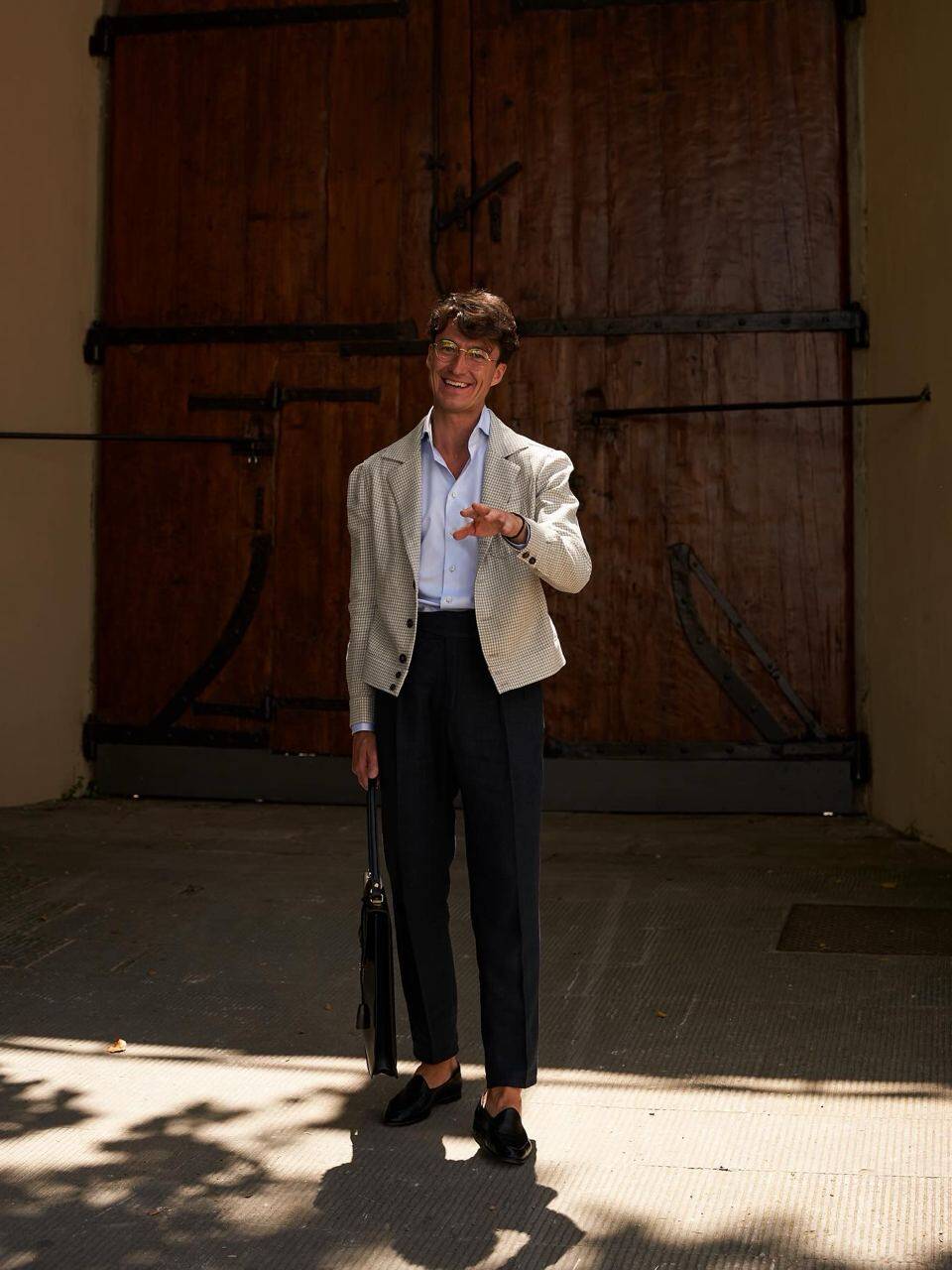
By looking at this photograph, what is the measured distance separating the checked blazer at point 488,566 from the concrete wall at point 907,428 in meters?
2.94

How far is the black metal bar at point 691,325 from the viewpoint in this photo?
6418 millimetres

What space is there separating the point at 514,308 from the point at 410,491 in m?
3.61

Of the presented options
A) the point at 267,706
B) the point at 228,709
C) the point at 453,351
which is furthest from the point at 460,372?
the point at 228,709

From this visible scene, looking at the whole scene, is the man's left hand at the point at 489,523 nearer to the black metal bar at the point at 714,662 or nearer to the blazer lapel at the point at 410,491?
the blazer lapel at the point at 410,491

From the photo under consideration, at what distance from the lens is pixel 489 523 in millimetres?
2900

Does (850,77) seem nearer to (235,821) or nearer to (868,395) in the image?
(868,395)

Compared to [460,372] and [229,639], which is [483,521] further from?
[229,639]

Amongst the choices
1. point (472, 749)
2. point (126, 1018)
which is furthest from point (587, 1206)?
point (126, 1018)

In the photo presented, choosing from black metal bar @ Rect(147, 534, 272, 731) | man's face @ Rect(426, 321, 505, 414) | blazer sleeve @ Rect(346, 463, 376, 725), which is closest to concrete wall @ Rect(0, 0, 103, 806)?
black metal bar @ Rect(147, 534, 272, 731)

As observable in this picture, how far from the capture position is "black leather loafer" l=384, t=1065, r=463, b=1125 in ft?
10.8

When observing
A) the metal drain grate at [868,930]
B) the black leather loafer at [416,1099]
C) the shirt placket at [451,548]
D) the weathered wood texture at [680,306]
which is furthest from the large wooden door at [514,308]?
the shirt placket at [451,548]

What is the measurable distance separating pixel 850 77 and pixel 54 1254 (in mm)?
5596

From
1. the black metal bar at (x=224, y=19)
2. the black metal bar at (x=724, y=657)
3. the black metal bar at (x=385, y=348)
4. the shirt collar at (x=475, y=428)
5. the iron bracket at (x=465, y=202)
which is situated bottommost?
the black metal bar at (x=724, y=657)

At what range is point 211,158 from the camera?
22.8ft
